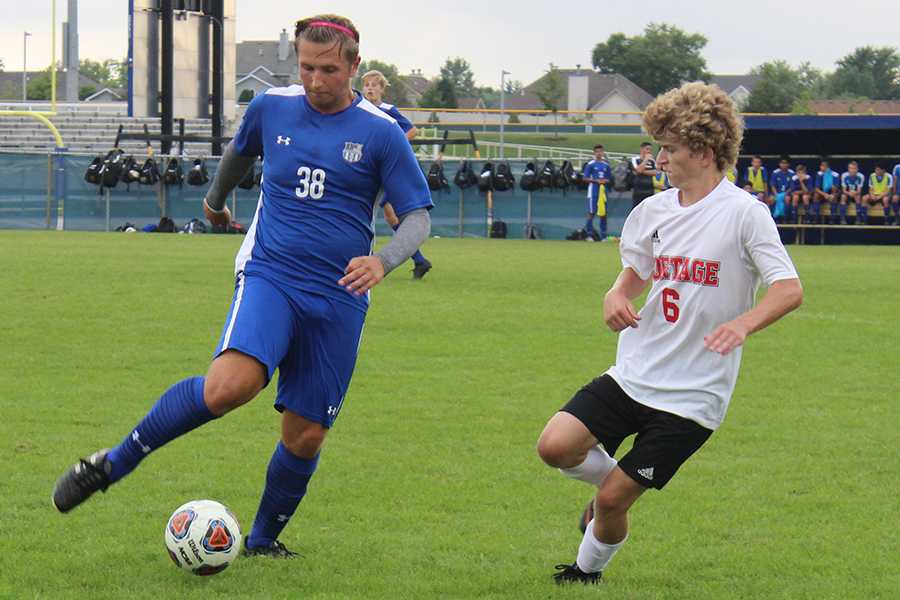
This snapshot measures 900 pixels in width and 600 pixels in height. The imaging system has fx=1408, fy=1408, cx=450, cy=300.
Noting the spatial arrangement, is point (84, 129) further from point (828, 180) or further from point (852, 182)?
point (852, 182)

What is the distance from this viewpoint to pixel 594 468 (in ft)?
16.2

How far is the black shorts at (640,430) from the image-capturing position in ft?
15.4

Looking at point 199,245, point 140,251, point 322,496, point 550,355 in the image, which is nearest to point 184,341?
point 550,355

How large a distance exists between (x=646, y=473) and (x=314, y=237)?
1450 millimetres

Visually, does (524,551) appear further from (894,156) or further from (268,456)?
(894,156)

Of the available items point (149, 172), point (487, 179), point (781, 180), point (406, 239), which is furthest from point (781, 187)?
point (406, 239)

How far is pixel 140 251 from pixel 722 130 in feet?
58.9

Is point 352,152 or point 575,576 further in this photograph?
point 352,152

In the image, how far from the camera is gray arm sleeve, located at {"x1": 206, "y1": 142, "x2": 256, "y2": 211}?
5461mm

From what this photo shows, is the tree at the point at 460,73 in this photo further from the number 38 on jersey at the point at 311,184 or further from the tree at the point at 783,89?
the number 38 on jersey at the point at 311,184

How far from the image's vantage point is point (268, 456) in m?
7.14

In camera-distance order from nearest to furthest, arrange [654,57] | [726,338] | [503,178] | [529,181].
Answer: [726,338] < [503,178] < [529,181] < [654,57]

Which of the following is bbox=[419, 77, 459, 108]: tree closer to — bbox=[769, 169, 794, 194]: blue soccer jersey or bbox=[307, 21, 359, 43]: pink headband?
bbox=[769, 169, 794, 194]: blue soccer jersey

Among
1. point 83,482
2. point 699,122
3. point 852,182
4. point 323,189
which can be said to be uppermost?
point 699,122
